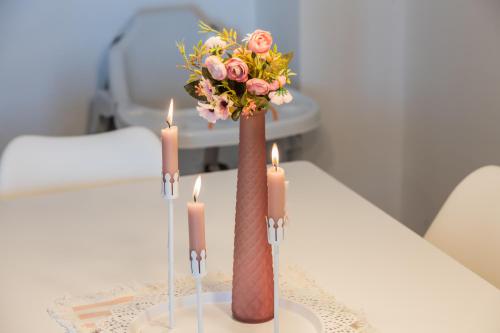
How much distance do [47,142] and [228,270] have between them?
0.82 meters

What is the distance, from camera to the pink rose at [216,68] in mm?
1179

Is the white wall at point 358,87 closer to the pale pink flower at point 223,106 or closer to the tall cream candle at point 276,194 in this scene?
the pale pink flower at point 223,106

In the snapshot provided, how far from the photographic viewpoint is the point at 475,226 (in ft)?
5.48

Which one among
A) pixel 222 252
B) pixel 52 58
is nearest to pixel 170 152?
pixel 222 252

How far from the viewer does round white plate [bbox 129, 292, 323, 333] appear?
1.27 metres

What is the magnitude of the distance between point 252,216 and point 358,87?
1895 mm

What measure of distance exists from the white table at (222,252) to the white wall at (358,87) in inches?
40.5

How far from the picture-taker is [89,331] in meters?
1.27

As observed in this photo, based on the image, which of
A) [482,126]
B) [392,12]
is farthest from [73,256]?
[392,12]

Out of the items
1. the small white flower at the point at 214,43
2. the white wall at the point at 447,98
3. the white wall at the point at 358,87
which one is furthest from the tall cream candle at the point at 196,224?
the white wall at the point at 358,87

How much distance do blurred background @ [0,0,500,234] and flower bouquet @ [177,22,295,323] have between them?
1646 millimetres

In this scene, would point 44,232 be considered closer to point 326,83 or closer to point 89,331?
point 89,331

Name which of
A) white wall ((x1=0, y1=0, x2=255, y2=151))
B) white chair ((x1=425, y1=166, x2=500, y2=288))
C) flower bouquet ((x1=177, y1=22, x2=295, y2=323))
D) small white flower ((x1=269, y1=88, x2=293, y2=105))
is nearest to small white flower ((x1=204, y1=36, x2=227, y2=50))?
flower bouquet ((x1=177, y1=22, x2=295, y2=323))

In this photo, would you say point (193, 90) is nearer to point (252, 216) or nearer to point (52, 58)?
point (252, 216)
